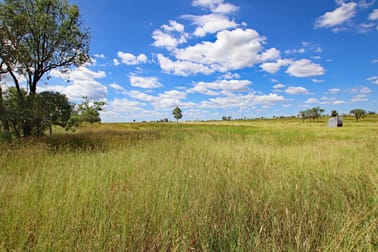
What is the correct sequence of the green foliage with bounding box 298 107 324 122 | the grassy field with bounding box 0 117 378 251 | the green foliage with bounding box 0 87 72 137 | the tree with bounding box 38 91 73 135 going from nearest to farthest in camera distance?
1. the grassy field with bounding box 0 117 378 251
2. the green foliage with bounding box 0 87 72 137
3. the tree with bounding box 38 91 73 135
4. the green foliage with bounding box 298 107 324 122

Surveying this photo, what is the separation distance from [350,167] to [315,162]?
753 mm

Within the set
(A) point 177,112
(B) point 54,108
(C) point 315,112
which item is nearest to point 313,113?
(C) point 315,112

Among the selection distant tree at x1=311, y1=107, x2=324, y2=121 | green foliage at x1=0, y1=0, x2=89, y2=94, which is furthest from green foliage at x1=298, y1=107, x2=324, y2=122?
green foliage at x1=0, y1=0, x2=89, y2=94

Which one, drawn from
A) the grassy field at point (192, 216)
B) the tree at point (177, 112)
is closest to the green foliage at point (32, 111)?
the grassy field at point (192, 216)

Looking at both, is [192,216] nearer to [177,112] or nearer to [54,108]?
[54,108]

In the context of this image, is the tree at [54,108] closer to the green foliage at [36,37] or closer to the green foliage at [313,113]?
the green foliage at [36,37]

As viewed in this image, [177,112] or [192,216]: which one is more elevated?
[177,112]

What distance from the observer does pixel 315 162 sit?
5.18 meters

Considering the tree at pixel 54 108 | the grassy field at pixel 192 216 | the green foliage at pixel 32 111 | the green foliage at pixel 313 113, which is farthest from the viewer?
the green foliage at pixel 313 113

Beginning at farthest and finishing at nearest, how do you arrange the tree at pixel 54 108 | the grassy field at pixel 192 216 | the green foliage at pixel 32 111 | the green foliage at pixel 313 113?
the green foliage at pixel 313 113, the tree at pixel 54 108, the green foliage at pixel 32 111, the grassy field at pixel 192 216

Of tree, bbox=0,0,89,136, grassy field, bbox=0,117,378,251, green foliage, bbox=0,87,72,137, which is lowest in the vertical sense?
grassy field, bbox=0,117,378,251

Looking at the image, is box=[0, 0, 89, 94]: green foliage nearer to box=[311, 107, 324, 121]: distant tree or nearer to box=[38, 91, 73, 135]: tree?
box=[38, 91, 73, 135]: tree

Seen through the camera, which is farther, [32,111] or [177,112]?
[177,112]

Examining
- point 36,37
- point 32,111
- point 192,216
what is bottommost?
point 192,216
